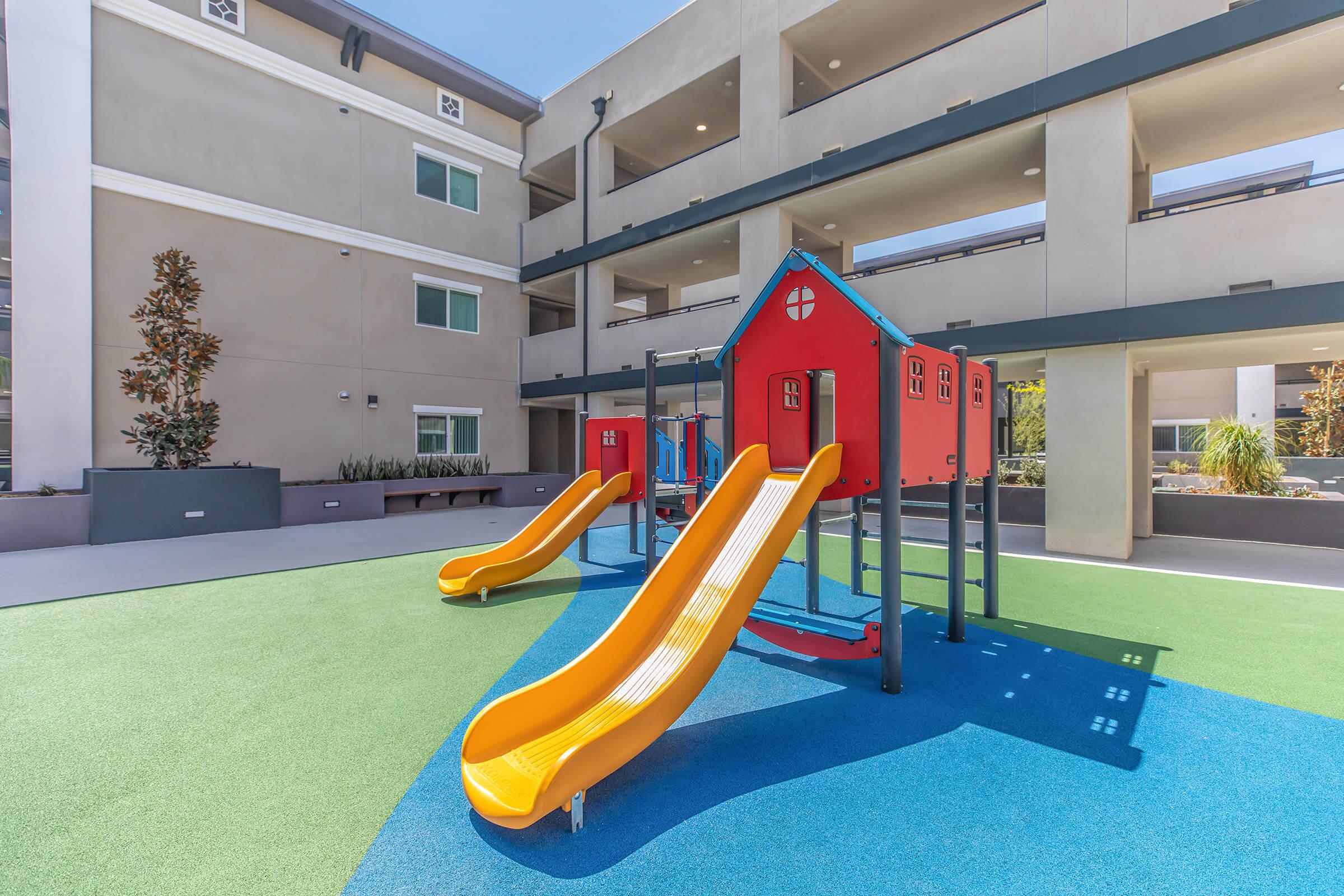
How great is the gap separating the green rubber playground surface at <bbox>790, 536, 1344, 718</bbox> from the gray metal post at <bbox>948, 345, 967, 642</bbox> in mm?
556

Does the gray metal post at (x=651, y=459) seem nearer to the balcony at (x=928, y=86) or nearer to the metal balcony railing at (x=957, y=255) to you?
the metal balcony railing at (x=957, y=255)

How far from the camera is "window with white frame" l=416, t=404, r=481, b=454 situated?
13547 mm

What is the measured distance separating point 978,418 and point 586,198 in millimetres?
11654

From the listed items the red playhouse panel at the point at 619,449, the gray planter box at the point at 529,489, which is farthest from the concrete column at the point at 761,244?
the gray planter box at the point at 529,489

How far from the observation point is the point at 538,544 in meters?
6.50

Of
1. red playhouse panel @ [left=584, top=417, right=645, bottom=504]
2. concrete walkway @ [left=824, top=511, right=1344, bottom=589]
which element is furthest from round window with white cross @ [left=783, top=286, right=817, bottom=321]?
red playhouse panel @ [left=584, top=417, right=645, bottom=504]

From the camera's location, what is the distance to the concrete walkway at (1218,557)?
21.3ft

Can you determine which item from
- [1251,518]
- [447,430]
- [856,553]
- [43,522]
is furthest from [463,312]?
[1251,518]

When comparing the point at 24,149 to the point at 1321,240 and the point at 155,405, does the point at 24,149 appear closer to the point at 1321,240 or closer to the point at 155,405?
the point at 155,405

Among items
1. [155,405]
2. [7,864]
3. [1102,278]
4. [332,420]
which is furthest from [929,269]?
[155,405]

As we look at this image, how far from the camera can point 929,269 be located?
29.3ft

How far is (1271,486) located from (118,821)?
14.0 metres

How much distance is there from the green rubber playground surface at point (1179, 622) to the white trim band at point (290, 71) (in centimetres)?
1375

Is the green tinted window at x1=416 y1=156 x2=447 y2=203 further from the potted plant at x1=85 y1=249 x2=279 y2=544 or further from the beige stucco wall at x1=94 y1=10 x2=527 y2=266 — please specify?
the potted plant at x1=85 y1=249 x2=279 y2=544
